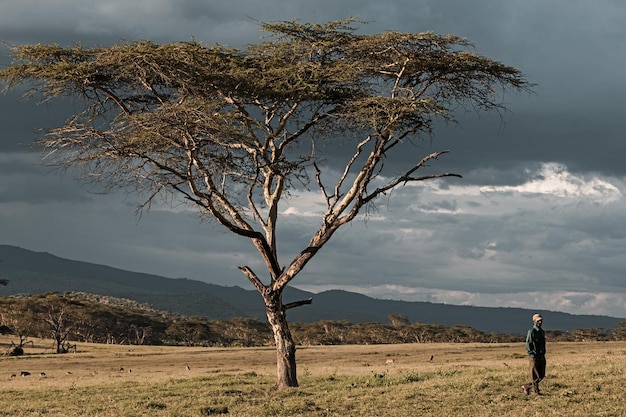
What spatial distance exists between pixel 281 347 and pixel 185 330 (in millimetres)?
88728

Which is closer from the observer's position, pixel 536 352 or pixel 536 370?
pixel 536 352

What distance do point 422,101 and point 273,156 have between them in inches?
252

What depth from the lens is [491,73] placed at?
33875 mm

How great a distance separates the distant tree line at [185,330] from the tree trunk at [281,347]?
7652cm

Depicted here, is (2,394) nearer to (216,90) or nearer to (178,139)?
(178,139)

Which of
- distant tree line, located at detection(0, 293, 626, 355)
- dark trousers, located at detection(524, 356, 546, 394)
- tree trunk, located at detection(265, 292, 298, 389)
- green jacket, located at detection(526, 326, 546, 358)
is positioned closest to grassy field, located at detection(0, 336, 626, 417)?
dark trousers, located at detection(524, 356, 546, 394)

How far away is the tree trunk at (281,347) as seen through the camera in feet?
101

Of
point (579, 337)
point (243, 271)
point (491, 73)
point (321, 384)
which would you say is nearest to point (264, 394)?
point (321, 384)

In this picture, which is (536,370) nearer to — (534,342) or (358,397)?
(534,342)

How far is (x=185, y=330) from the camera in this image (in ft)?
385

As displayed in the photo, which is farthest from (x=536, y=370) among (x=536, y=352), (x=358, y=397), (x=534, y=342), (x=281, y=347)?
(x=281, y=347)

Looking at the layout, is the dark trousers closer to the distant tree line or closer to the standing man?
the standing man

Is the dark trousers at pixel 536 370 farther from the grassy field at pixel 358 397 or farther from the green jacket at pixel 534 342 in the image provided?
the grassy field at pixel 358 397

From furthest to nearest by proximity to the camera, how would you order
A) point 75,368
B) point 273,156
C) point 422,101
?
1. point 75,368
2. point 273,156
3. point 422,101
